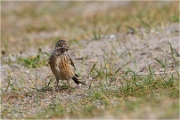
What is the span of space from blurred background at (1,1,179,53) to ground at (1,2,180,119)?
1.2 inches

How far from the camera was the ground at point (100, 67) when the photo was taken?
6.86 metres

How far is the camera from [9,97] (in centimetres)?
835

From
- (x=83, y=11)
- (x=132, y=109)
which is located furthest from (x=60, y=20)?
(x=132, y=109)

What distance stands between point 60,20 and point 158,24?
4.92 metres

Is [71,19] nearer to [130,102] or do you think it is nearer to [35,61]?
[35,61]

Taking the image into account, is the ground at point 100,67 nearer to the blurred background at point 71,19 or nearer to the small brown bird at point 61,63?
the blurred background at point 71,19

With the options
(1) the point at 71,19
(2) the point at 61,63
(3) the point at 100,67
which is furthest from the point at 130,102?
(1) the point at 71,19

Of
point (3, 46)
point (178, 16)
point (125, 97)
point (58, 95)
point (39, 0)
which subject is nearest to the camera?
point (125, 97)

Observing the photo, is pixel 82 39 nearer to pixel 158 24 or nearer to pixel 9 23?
pixel 158 24

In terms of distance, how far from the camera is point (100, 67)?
360 inches

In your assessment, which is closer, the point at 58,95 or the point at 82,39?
the point at 58,95

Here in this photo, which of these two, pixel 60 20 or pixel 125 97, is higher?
pixel 60 20

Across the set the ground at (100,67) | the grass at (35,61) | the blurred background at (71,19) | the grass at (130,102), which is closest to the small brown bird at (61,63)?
the ground at (100,67)

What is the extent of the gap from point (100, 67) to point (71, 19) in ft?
23.5
